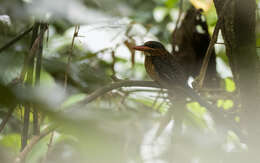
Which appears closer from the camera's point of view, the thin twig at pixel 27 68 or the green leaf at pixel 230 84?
the thin twig at pixel 27 68

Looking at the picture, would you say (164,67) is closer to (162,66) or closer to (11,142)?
(162,66)

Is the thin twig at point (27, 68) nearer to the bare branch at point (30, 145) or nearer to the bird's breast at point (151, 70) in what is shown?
the bare branch at point (30, 145)

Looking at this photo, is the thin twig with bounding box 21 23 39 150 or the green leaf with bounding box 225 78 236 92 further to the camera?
the green leaf with bounding box 225 78 236 92

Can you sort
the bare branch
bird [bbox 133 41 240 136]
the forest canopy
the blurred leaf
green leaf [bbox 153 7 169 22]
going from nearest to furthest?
1. the forest canopy
2. the bare branch
3. the blurred leaf
4. bird [bbox 133 41 240 136]
5. green leaf [bbox 153 7 169 22]

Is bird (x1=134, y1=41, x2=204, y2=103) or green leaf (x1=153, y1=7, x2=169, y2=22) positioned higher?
green leaf (x1=153, y1=7, x2=169, y2=22)

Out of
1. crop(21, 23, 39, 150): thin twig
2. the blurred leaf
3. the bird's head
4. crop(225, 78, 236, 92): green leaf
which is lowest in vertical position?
crop(225, 78, 236, 92): green leaf

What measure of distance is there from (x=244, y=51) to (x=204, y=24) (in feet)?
2.74

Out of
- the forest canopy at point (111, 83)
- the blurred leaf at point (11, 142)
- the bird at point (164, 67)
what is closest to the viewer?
the forest canopy at point (111, 83)

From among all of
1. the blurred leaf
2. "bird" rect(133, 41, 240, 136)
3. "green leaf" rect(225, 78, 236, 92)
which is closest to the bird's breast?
"bird" rect(133, 41, 240, 136)

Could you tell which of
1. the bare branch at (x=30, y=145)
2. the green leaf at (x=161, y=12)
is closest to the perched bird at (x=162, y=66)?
the bare branch at (x=30, y=145)

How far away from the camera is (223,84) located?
2.06 metres

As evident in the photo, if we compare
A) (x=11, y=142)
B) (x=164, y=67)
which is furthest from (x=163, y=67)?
(x=11, y=142)

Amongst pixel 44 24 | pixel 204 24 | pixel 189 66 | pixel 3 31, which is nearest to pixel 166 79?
pixel 189 66

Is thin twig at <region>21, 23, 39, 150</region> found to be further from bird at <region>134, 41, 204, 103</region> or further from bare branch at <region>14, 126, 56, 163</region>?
bird at <region>134, 41, 204, 103</region>
